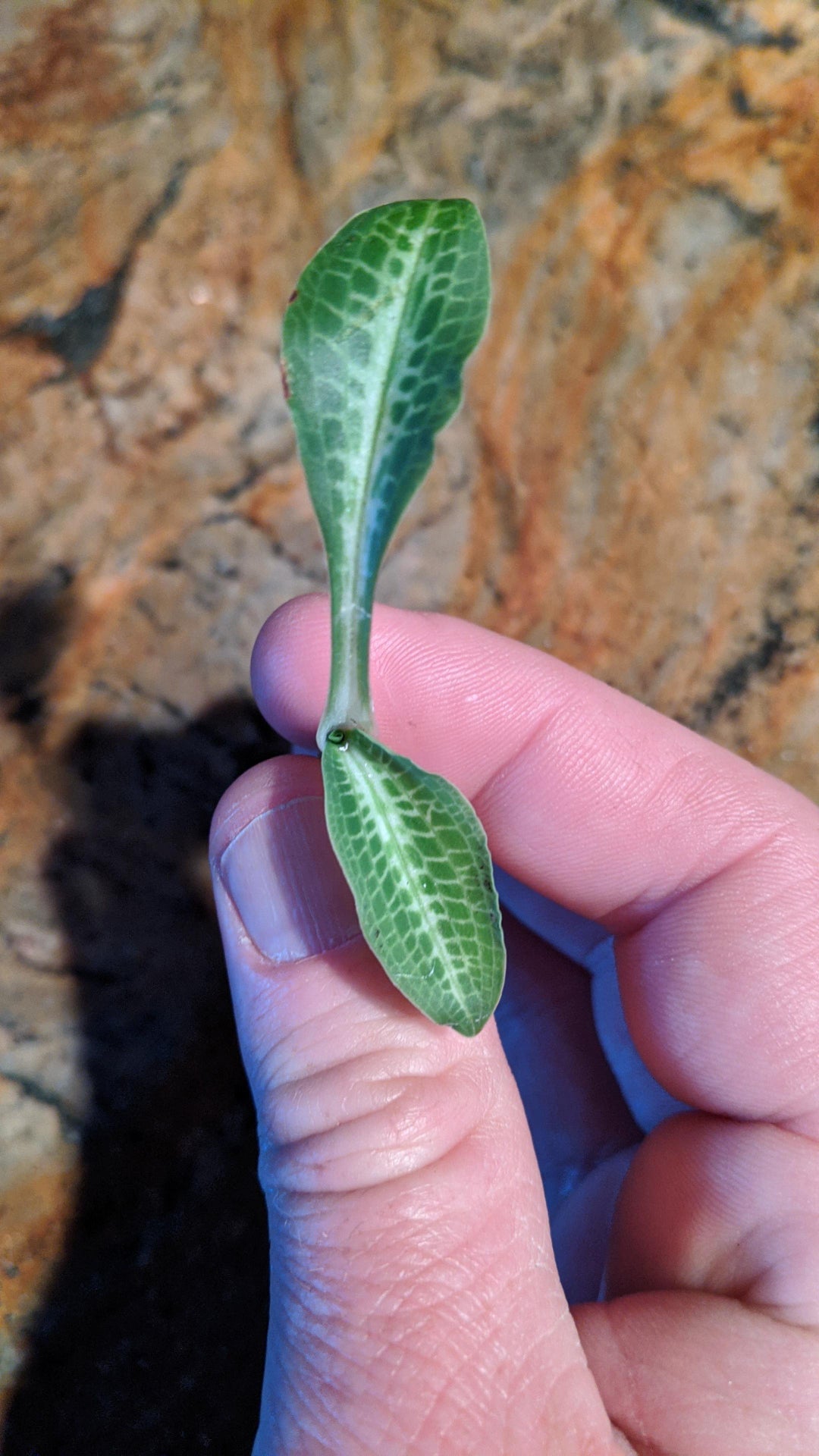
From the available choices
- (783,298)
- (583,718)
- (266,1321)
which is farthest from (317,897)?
(783,298)

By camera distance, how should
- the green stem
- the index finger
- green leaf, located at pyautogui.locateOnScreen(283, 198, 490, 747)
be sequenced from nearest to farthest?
green leaf, located at pyautogui.locateOnScreen(283, 198, 490, 747) < the green stem < the index finger

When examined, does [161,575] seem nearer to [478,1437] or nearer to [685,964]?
[685,964]

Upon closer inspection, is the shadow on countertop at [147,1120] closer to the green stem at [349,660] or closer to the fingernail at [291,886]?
the fingernail at [291,886]

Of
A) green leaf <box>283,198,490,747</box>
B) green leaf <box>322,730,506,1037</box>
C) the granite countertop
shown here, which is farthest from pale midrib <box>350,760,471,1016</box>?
the granite countertop

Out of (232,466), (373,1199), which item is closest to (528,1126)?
(373,1199)

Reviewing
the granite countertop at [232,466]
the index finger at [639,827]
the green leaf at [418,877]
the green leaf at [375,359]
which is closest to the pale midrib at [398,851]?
the green leaf at [418,877]

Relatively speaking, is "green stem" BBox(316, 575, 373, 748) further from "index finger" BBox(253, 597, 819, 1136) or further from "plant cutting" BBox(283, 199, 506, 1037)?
"index finger" BBox(253, 597, 819, 1136)
